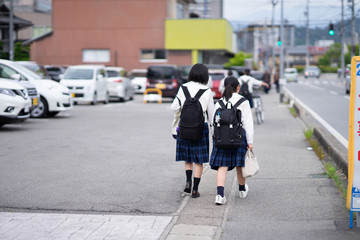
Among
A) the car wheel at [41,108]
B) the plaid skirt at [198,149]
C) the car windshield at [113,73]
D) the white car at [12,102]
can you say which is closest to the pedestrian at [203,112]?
the plaid skirt at [198,149]

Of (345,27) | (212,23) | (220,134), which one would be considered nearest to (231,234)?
(220,134)

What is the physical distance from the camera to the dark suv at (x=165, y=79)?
28.8 metres

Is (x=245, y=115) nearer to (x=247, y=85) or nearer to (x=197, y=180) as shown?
(x=197, y=180)

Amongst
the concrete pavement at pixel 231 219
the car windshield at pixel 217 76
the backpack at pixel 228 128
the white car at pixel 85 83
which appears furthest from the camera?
the car windshield at pixel 217 76

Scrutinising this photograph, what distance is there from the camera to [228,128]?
651 centimetres

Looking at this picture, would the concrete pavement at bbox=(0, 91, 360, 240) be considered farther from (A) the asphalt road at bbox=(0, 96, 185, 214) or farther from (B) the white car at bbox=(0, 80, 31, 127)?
(B) the white car at bbox=(0, 80, 31, 127)

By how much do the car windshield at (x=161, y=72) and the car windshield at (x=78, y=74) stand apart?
460cm

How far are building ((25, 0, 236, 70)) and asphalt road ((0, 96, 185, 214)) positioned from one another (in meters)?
34.2

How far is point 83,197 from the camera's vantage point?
694cm

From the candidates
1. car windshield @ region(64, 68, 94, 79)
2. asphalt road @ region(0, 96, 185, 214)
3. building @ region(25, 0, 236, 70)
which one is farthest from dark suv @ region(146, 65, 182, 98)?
building @ region(25, 0, 236, 70)

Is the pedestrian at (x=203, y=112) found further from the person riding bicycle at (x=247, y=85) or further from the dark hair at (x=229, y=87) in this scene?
the person riding bicycle at (x=247, y=85)

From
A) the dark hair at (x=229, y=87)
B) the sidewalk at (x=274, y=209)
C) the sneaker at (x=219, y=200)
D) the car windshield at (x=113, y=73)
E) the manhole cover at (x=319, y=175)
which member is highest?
the car windshield at (x=113, y=73)

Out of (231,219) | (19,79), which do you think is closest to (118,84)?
(19,79)

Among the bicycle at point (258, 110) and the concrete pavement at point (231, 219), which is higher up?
the bicycle at point (258, 110)
